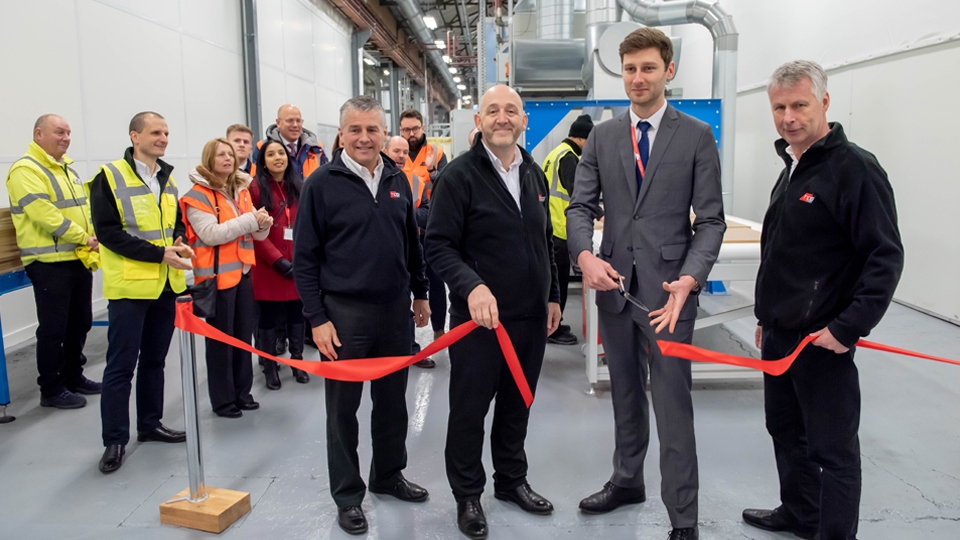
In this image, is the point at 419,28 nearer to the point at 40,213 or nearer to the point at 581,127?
the point at 581,127

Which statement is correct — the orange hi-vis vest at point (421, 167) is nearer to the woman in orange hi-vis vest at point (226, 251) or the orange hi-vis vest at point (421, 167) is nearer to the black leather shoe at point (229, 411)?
the woman in orange hi-vis vest at point (226, 251)

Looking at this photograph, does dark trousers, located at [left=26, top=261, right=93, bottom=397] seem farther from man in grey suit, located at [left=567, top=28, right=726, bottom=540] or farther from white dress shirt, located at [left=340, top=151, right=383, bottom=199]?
man in grey suit, located at [left=567, top=28, right=726, bottom=540]

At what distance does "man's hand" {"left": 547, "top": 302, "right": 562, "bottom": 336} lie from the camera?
2463 millimetres

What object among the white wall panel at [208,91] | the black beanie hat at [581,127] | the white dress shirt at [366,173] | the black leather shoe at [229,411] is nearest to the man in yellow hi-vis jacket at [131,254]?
the black leather shoe at [229,411]

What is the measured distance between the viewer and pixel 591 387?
380 cm

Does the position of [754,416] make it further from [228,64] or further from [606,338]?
[228,64]

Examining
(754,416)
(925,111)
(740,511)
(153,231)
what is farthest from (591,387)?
(925,111)

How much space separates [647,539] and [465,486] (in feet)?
2.19

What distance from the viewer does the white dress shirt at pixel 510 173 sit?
2238 millimetres

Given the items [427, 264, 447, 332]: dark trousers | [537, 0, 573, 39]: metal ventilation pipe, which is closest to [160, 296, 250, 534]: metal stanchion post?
[427, 264, 447, 332]: dark trousers

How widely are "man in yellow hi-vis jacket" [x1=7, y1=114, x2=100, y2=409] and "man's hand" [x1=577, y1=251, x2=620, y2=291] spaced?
9.29ft

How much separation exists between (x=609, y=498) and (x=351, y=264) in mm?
1305

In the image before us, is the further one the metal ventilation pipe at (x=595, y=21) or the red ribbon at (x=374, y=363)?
the metal ventilation pipe at (x=595, y=21)

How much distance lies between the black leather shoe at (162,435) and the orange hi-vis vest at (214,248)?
0.73 meters
